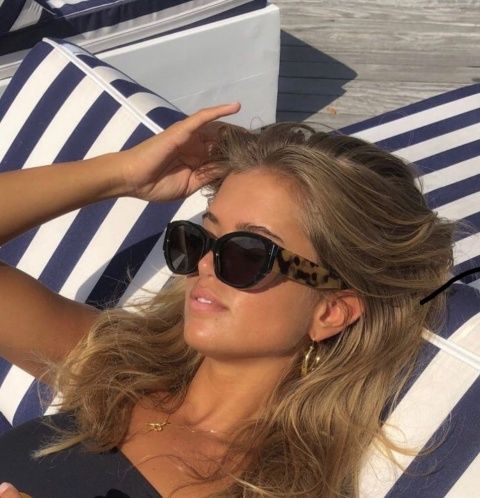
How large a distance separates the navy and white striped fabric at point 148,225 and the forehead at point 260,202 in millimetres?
373

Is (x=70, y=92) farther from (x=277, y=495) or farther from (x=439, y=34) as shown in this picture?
(x=439, y=34)

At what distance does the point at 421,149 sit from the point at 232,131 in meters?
1.18

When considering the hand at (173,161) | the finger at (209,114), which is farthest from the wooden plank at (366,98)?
the finger at (209,114)

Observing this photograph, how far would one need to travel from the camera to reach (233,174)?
177 cm

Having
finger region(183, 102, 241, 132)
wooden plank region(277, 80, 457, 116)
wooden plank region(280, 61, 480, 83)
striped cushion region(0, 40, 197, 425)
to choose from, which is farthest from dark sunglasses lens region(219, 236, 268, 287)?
wooden plank region(280, 61, 480, 83)

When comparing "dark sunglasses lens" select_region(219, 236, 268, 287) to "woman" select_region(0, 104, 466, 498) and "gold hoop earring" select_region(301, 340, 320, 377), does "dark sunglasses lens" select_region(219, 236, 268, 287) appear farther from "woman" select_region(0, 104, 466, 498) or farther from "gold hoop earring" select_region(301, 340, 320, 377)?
"gold hoop earring" select_region(301, 340, 320, 377)

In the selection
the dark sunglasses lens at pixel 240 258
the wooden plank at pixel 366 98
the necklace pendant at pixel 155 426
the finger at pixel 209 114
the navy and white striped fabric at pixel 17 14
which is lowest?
the necklace pendant at pixel 155 426

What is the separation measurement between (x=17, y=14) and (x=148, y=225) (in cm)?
174

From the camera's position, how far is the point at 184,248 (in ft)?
5.77

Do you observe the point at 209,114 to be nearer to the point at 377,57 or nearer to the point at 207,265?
the point at 207,265

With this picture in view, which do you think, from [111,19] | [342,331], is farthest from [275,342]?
[111,19]

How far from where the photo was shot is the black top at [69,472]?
166 centimetres

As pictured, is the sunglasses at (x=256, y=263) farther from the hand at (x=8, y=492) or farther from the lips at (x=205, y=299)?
the hand at (x=8, y=492)

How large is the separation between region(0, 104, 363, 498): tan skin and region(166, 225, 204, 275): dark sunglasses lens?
22mm
